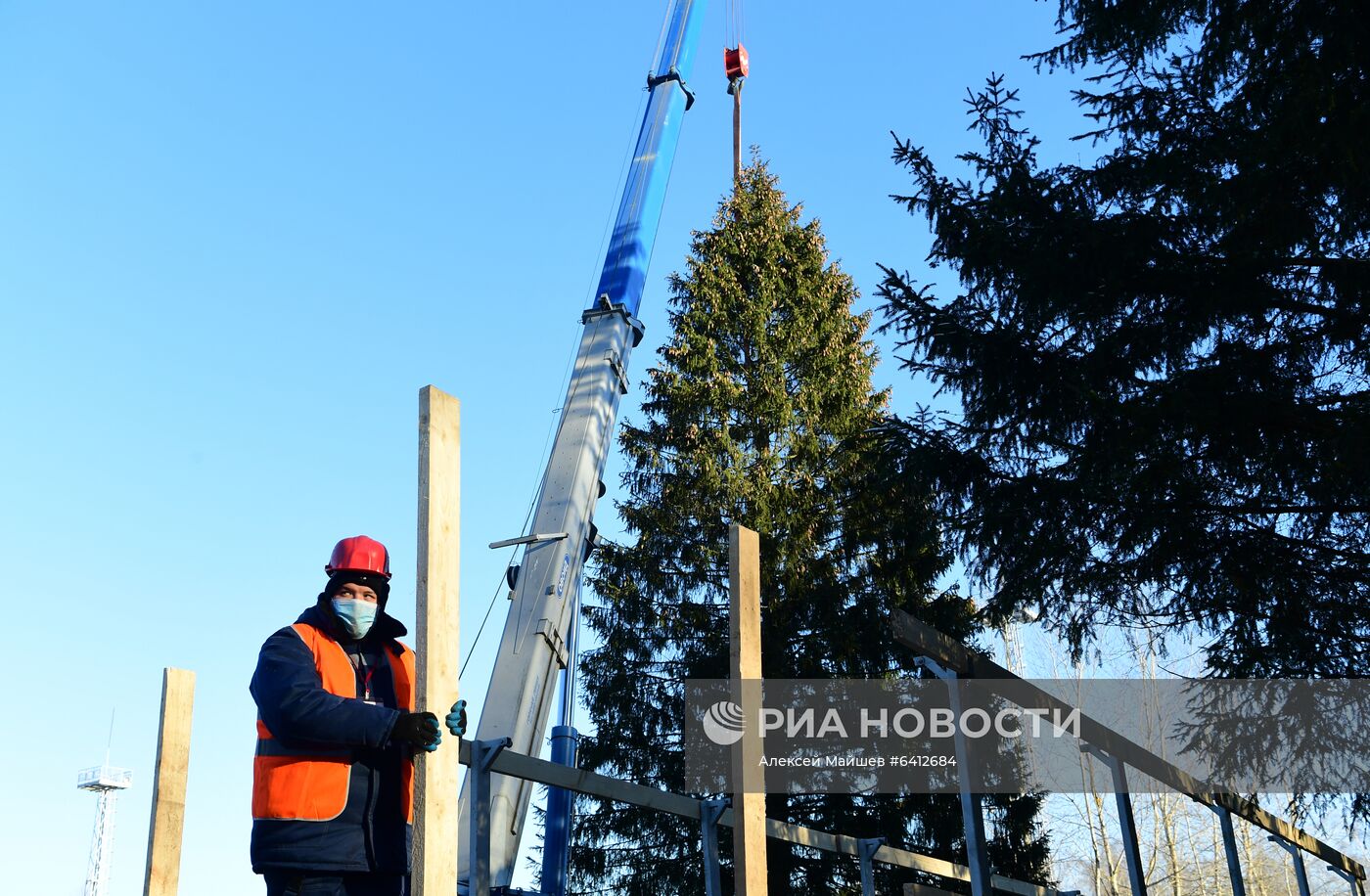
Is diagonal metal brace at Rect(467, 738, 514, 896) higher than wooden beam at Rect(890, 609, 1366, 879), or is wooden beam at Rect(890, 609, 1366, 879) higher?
wooden beam at Rect(890, 609, 1366, 879)

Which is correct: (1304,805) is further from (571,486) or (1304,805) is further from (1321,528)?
(571,486)

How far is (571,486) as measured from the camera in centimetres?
1224

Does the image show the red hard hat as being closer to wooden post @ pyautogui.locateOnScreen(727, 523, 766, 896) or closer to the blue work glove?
the blue work glove

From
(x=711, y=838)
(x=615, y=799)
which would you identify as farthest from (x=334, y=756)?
(x=615, y=799)

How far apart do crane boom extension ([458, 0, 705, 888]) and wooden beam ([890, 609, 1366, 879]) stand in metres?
3.95

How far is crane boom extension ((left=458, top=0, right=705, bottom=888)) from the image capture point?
10594 millimetres

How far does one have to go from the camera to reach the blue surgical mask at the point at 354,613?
4055 mm

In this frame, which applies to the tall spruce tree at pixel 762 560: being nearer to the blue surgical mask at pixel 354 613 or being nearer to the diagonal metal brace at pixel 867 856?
the diagonal metal brace at pixel 867 856

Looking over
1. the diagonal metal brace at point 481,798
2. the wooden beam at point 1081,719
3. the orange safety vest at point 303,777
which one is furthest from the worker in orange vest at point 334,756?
the wooden beam at point 1081,719

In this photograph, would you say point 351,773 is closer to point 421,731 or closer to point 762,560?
point 421,731

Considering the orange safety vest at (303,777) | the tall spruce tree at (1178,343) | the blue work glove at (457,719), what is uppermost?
the tall spruce tree at (1178,343)

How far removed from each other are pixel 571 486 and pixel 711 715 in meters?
5.33

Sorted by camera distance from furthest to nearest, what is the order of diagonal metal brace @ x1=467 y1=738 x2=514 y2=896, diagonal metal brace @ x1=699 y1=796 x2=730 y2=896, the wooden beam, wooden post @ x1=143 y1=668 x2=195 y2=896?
diagonal metal brace @ x1=699 y1=796 x2=730 y2=896
the wooden beam
diagonal metal brace @ x1=467 y1=738 x2=514 y2=896
wooden post @ x1=143 y1=668 x2=195 y2=896

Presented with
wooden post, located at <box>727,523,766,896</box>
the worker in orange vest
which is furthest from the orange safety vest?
wooden post, located at <box>727,523,766,896</box>
